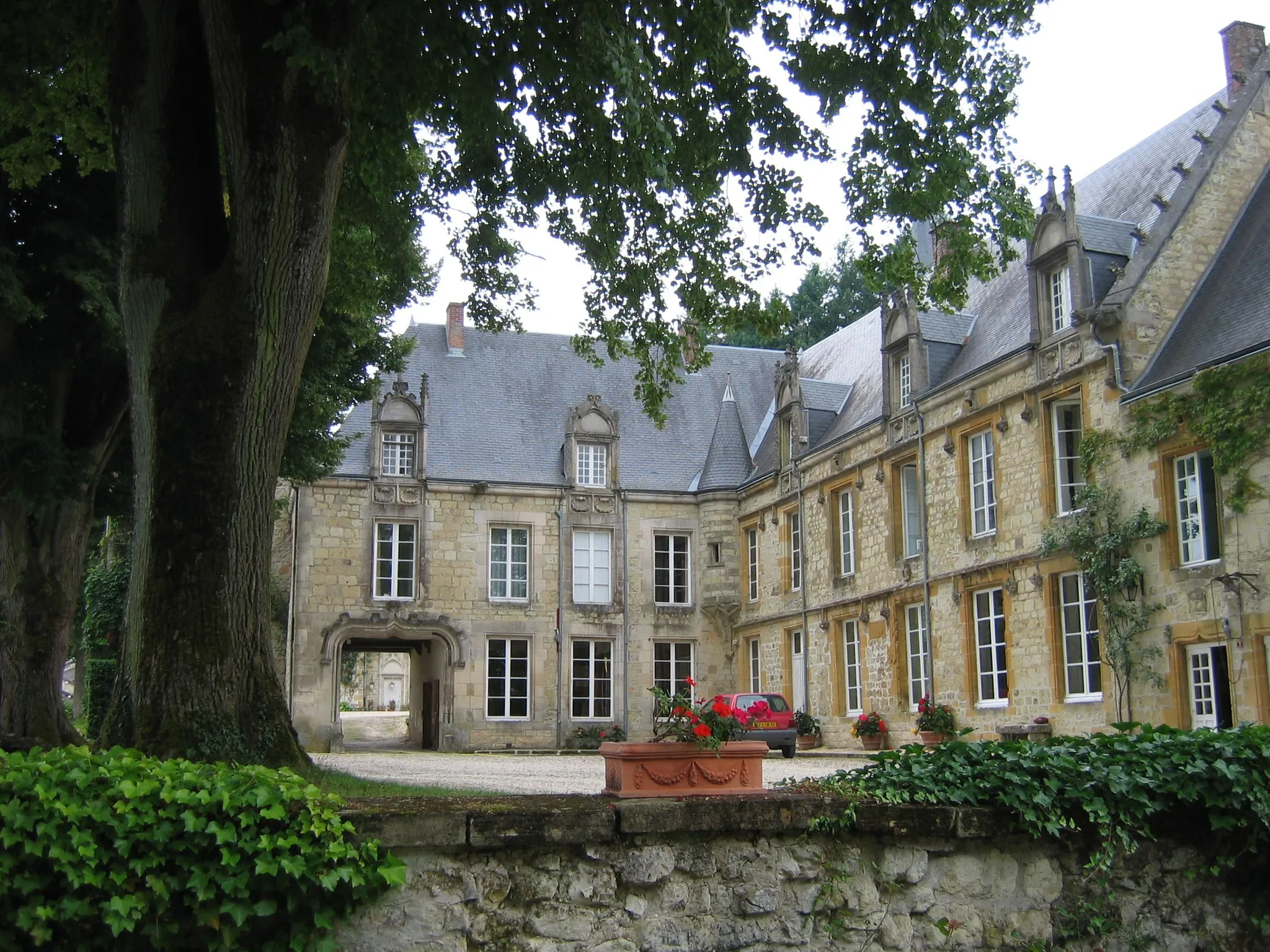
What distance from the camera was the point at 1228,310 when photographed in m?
18.4

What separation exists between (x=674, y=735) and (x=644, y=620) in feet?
81.9

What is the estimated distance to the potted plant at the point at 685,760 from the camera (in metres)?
6.04

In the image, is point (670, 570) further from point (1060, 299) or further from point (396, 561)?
point (1060, 299)

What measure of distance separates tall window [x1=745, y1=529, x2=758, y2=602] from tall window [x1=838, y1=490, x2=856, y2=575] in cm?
413

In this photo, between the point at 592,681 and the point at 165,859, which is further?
the point at 592,681

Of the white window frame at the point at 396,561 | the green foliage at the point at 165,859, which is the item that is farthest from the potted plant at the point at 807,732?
the green foliage at the point at 165,859

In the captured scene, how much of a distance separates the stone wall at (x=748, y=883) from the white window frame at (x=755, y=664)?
24.3 m

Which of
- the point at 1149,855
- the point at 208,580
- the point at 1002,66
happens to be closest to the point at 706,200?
the point at 1002,66

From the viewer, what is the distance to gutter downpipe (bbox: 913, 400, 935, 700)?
23.3 metres

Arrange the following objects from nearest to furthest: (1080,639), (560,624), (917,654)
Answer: (1080,639) → (917,654) → (560,624)

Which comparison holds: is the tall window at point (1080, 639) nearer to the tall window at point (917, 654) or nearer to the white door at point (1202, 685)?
the white door at point (1202, 685)

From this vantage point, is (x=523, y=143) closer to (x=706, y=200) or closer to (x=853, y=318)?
(x=706, y=200)

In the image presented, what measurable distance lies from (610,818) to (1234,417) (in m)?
13.9

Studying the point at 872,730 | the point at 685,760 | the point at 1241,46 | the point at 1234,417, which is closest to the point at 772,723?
the point at 872,730
